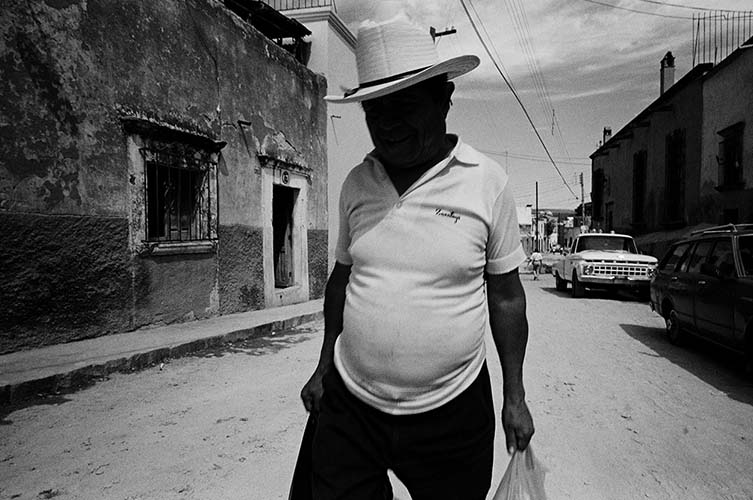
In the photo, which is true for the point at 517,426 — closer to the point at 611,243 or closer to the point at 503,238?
the point at 503,238

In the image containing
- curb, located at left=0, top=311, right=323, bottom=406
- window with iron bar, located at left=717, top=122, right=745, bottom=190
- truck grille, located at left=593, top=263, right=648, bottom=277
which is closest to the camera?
curb, located at left=0, top=311, right=323, bottom=406

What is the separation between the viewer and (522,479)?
1.83 meters

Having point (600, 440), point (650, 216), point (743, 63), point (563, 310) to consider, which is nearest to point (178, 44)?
point (600, 440)

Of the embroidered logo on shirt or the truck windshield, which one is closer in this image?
the embroidered logo on shirt

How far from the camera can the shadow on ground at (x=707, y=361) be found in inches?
215

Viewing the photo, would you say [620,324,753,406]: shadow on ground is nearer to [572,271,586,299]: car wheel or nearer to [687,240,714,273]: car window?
[687,240,714,273]: car window

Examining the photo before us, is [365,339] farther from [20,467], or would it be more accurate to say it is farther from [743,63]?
[743,63]

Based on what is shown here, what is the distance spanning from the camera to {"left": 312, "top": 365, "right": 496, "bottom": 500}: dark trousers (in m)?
1.68

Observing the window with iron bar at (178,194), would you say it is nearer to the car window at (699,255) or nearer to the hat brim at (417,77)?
the hat brim at (417,77)

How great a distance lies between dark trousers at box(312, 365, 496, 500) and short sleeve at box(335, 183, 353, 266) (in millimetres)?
496

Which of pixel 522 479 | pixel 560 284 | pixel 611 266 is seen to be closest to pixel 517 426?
pixel 522 479

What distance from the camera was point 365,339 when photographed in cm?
Result: 174

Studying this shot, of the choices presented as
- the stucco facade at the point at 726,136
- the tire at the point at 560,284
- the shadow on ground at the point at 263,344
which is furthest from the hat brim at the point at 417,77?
the tire at the point at 560,284

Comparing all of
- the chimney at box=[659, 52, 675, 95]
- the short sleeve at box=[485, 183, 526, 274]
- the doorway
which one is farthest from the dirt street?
the chimney at box=[659, 52, 675, 95]
